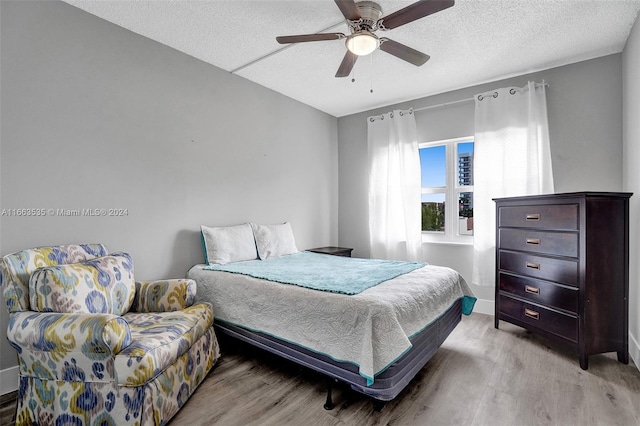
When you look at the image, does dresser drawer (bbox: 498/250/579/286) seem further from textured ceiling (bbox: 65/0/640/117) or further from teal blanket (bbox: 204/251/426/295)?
textured ceiling (bbox: 65/0/640/117)

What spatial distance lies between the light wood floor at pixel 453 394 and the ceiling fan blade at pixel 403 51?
2.23 m

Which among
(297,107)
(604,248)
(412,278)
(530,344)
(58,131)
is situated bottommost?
(530,344)

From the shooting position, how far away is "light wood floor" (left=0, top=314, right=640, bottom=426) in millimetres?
1732

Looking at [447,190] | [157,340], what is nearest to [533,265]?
[447,190]

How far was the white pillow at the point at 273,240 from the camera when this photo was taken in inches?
130

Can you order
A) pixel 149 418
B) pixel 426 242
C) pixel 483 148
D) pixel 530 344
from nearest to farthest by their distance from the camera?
1. pixel 149 418
2. pixel 530 344
3. pixel 483 148
4. pixel 426 242

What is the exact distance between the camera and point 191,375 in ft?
6.35

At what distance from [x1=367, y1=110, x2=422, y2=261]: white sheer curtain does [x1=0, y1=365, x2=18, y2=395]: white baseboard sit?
353 centimetres

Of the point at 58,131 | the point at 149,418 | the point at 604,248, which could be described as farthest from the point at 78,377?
the point at 604,248

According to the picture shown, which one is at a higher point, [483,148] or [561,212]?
[483,148]

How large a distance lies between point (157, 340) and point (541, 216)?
9.44 feet

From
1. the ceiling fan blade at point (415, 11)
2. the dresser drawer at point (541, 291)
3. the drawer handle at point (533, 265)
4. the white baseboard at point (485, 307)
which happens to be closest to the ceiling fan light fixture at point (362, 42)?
the ceiling fan blade at point (415, 11)

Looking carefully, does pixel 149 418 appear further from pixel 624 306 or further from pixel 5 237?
pixel 624 306

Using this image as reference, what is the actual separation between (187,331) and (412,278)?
60.4 inches
